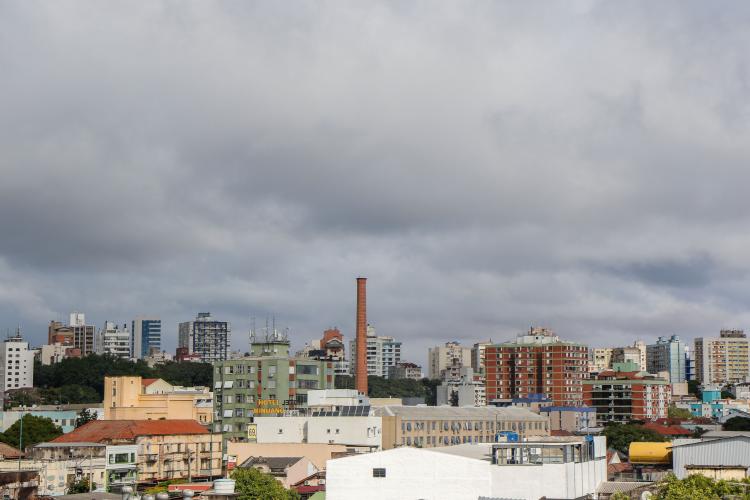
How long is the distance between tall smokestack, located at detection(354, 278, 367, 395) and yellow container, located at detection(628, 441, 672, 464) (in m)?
88.4

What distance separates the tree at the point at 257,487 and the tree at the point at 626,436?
8215 cm

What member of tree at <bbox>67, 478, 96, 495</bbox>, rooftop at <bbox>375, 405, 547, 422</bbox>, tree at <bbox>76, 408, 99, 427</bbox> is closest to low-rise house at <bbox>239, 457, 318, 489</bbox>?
tree at <bbox>67, 478, 96, 495</bbox>

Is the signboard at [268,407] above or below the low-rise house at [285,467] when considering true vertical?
above

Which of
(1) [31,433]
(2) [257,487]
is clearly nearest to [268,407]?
(1) [31,433]

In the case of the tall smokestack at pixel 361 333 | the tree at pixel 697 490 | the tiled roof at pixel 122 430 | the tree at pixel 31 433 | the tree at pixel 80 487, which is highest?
the tall smokestack at pixel 361 333

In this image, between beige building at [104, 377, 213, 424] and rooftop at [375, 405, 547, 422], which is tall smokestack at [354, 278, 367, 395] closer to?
rooftop at [375, 405, 547, 422]

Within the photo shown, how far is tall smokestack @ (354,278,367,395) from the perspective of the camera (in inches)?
6850

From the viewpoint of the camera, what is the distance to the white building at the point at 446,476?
225 feet

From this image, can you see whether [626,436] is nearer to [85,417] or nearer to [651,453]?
[651,453]

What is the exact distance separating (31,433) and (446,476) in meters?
91.0

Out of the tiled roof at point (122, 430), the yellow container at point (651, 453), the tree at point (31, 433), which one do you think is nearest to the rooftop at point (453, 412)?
the tiled roof at point (122, 430)

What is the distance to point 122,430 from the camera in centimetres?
11981

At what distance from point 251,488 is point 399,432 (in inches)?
1986

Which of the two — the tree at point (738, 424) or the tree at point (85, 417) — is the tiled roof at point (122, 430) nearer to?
the tree at point (85, 417)
